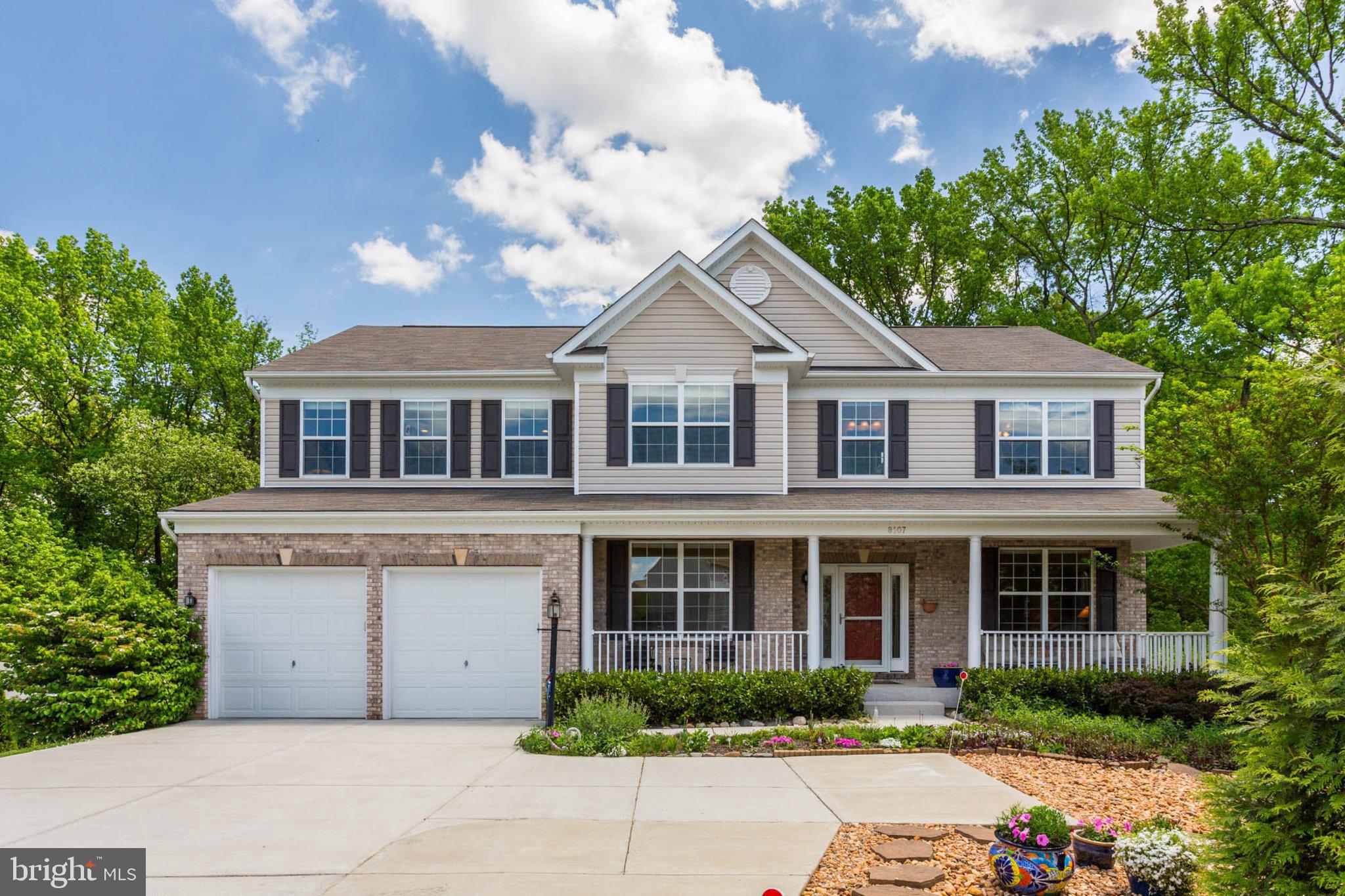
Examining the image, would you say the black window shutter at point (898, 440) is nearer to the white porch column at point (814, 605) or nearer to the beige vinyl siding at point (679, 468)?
the beige vinyl siding at point (679, 468)

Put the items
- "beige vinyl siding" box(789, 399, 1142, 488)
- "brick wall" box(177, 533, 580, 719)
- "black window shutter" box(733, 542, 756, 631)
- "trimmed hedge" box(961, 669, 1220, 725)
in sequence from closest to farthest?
1. "trimmed hedge" box(961, 669, 1220, 725)
2. "brick wall" box(177, 533, 580, 719)
3. "black window shutter" box(733, 542, 756, 631)
4. "beige vinyl siding" box(789, 399, 1142, 488)

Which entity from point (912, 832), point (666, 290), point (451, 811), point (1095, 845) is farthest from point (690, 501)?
point (1095, 845)

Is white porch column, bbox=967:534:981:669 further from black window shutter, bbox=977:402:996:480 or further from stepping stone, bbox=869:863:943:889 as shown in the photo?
stepping stone, bbox=869:863:943:889

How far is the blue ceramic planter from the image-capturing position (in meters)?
13.3

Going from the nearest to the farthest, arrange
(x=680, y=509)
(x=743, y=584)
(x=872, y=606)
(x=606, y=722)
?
1. (x=606, y=722)
2. (x=680, y=509)
3. (x=743, y=584)
4. (x=872, y=606)

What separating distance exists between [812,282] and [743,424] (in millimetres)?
3576

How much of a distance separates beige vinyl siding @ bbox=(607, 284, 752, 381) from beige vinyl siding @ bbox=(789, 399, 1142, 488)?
1.84 meters

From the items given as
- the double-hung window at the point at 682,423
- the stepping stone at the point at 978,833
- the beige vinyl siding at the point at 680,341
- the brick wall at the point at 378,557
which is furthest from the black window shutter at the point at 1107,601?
the brick wall at the point at 378,557

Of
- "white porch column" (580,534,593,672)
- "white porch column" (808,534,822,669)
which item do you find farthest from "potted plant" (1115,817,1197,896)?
"white porch column" (580,534,593,672)

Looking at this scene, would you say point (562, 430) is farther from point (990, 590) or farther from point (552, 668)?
point (990, 590)

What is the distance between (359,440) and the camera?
14.9 metres

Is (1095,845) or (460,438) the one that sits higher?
(460,438)

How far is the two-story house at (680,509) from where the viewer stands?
1254cm

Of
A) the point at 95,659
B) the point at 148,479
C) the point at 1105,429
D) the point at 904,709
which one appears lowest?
the point at 904,709
